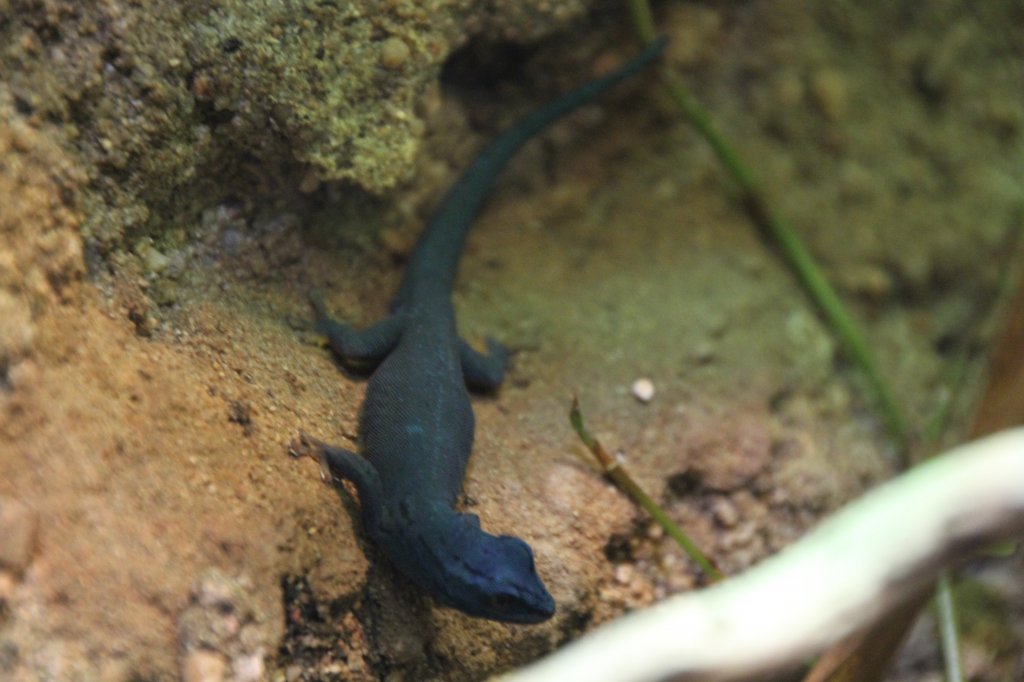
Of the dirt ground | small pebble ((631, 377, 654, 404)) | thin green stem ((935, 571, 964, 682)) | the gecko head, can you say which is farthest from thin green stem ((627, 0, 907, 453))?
the gecko head

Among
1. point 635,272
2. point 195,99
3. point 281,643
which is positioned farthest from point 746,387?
point 195,99

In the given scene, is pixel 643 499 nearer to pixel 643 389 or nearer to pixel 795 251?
pixel 643 389

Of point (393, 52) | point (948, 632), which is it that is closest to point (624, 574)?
point (948, 632)

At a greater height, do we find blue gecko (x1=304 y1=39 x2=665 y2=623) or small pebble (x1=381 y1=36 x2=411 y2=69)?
small pebble (x1=381 y1=36 x2=411 y2=69)

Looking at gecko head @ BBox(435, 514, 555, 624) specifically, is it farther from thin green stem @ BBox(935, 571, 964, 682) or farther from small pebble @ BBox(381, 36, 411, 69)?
thin green stem @ BBox(935, 571, 964, 682)

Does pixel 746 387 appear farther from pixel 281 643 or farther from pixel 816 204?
pixel 281 643
